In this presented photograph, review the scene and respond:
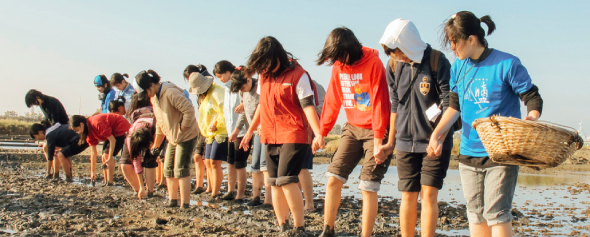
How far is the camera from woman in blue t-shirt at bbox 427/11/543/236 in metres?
3.15

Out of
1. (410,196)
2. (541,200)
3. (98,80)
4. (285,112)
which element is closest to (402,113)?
(410,196)

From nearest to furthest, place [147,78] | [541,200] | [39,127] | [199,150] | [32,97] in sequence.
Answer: [147,78]
[541,200]
[199,150]
[32,97]
[39,127]

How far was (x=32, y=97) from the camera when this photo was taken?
10242 millimetres

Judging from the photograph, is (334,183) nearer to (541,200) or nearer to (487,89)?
(487,89)

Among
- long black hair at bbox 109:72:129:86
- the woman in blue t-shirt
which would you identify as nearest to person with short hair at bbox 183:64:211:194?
long black hair at bbox 109:72:129:86

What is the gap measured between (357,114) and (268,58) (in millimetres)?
941

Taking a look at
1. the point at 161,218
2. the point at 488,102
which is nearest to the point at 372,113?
the point at 488,102

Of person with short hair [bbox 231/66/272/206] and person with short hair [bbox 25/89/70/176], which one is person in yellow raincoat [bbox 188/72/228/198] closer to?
person with short hair [bbox 231/66/272/206]

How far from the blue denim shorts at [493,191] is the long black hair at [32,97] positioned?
9444 millimetres

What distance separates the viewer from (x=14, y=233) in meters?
4.72

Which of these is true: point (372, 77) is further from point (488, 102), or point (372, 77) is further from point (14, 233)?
point (14, 233)

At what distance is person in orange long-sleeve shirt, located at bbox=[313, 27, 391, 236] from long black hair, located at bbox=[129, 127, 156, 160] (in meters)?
3.59

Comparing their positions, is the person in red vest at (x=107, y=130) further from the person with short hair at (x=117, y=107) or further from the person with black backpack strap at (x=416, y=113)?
the person with black backpack strap at (x=416, y=113)

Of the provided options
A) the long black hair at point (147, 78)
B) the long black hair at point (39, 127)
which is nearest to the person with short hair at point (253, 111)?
the long black hair at point (147, 78)
